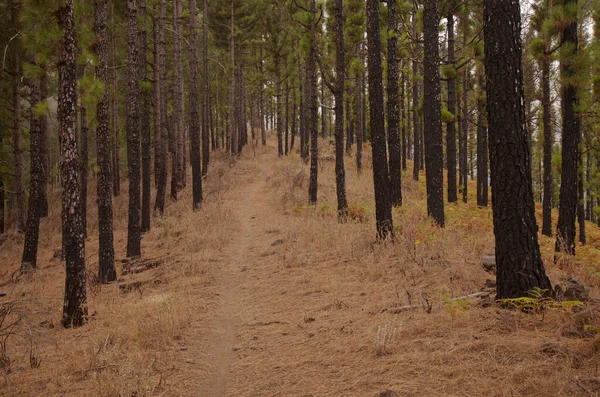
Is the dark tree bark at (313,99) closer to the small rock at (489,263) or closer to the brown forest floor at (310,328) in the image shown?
the brown forest floor at (310,328)

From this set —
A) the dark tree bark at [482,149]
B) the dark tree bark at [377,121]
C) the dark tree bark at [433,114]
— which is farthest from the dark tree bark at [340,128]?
the dark tree bark at [482,149]

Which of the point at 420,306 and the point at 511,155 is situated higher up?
the point at 511,155

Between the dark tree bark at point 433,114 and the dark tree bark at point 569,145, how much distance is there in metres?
2.95

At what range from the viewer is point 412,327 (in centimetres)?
471

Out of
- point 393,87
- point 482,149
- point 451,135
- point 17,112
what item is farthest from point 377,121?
point 482,149

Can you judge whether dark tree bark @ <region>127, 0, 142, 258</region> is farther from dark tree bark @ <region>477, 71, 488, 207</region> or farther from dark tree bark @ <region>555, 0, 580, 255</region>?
dark tree bark @ <region>477, 71, 488, 207</region>

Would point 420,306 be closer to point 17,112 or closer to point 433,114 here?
point 433,114

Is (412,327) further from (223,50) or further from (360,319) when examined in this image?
(223,50)

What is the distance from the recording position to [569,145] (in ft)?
33.4

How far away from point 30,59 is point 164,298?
1335 cm

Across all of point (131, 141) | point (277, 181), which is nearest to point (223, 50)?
point (277, 181)

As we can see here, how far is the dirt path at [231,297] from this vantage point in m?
4.77

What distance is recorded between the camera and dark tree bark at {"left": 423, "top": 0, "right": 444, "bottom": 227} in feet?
36.4

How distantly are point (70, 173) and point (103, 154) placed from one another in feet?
10.7
